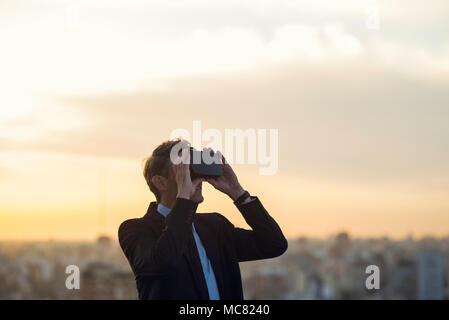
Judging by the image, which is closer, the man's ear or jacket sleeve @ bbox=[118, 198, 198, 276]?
jacket sleeve @ bbox=[118, 198, 198, 276]

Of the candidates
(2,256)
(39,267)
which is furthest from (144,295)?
(2,256)

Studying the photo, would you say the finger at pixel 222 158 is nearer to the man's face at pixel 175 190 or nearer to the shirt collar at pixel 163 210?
the man's face at pixel 175 190

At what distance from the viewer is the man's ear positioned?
3160 millimetres

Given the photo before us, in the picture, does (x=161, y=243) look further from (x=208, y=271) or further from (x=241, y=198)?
(x=241, y=198)

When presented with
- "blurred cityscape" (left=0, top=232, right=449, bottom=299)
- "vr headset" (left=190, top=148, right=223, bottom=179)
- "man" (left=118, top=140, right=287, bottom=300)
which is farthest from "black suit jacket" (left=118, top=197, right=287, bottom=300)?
"blurred cityscape" (left=0, top=232, right=449, bottom=299)

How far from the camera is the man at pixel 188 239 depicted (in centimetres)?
297

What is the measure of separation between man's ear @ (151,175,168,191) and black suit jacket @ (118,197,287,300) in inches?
3.1

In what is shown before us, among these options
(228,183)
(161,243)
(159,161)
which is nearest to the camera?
(161,243)

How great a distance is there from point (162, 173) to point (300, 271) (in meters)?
109

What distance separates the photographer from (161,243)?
2924mm

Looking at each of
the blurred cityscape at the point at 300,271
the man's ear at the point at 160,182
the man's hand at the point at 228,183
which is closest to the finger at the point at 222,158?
the man's hand at the point at 228,183

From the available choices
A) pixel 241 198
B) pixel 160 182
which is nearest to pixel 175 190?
pixel 160 182

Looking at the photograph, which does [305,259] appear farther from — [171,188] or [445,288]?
[171,188]

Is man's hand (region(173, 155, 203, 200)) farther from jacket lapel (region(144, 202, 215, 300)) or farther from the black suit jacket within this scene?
jacket lapel (region(144, 202, 215, 300))
